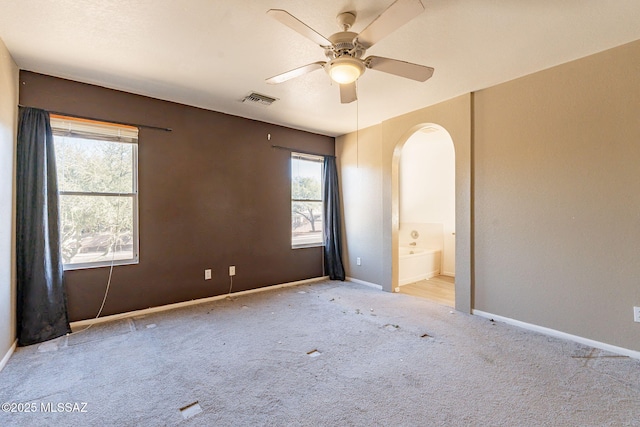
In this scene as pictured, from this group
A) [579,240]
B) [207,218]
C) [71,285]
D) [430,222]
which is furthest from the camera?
[430,222]

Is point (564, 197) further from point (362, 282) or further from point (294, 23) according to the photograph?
point (362, 282)

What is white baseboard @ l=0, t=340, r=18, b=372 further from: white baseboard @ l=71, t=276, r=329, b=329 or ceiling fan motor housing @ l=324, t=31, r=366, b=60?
ceiling fan motor housing @ l=324, t=31, r=366, b=60

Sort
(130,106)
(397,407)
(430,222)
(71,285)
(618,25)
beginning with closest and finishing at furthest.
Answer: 1. (397,407)
2. (618,25)
3. (71,285)
4. (130,106)
5. (430,222)

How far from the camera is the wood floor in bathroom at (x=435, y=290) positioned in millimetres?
4008

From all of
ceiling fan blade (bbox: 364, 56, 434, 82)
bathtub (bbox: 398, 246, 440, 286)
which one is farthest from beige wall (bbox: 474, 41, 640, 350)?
bathtub (bbox: 398, 246, 440, 286)

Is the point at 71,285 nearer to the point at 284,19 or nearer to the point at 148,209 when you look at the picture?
the point at 148,209

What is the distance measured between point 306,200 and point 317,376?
314cm

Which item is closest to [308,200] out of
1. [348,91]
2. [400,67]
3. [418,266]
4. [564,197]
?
[418,266]

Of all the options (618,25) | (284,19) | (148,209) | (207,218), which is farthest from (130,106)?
(618,25)

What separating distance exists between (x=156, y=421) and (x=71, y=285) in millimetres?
2146

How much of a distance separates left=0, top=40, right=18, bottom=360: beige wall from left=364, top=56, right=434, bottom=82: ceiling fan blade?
282cm

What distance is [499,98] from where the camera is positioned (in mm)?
3133

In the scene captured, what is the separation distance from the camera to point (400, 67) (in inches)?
84.4

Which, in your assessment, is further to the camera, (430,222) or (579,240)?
(430,222)
